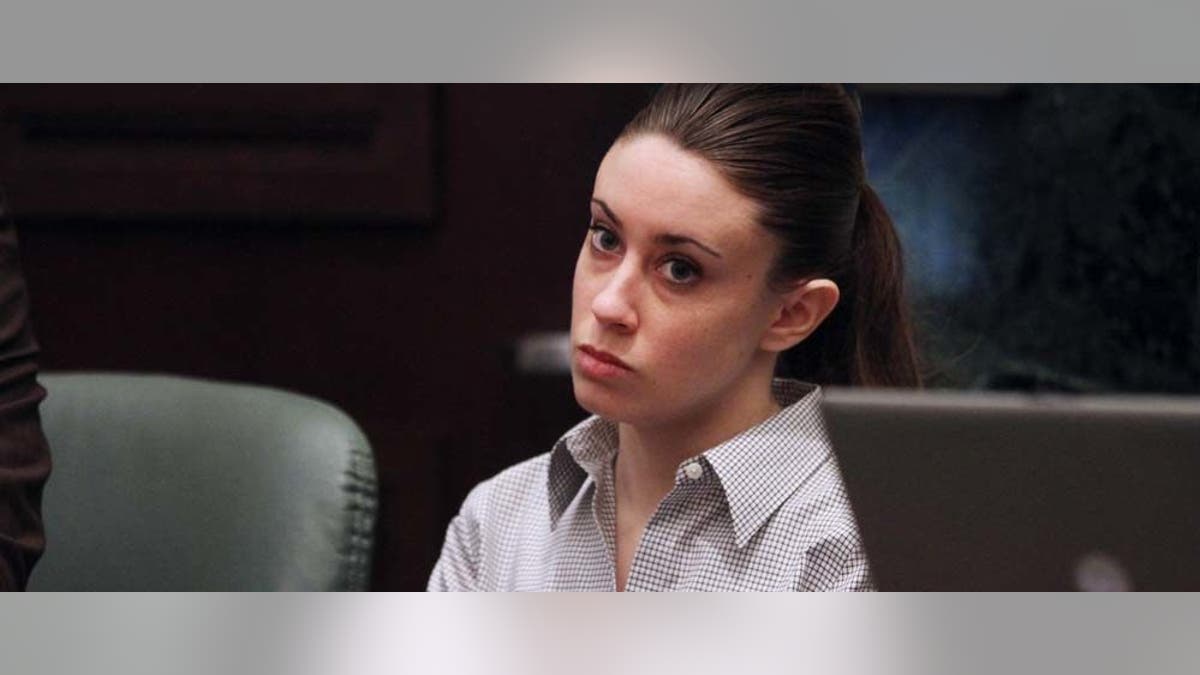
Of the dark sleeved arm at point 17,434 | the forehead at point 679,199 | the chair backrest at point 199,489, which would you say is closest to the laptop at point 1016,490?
the forehead at point 679,199

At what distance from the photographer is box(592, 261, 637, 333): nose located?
80 cm

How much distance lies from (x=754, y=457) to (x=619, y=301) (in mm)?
109

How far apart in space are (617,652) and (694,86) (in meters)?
0.30

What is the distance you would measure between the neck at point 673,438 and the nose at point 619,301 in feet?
0.19

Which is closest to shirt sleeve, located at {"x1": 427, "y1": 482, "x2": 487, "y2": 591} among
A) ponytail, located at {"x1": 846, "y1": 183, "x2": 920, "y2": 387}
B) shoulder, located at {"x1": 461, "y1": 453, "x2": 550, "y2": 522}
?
shoulder, located at {"x1": 461, "y1": 453, "x2": 550, "y2": 522}

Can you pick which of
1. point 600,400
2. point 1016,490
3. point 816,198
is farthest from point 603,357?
point 1016,490

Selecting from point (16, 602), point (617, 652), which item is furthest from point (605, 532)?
point (16, 602)

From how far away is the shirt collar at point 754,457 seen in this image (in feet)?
2.68

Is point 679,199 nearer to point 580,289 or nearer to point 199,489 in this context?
point 580,289

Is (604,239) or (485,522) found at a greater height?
(604,239)

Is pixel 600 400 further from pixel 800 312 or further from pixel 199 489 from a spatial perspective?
pixel 199 489

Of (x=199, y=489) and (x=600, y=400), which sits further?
(x=199, y=489)

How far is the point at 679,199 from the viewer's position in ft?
2.59
